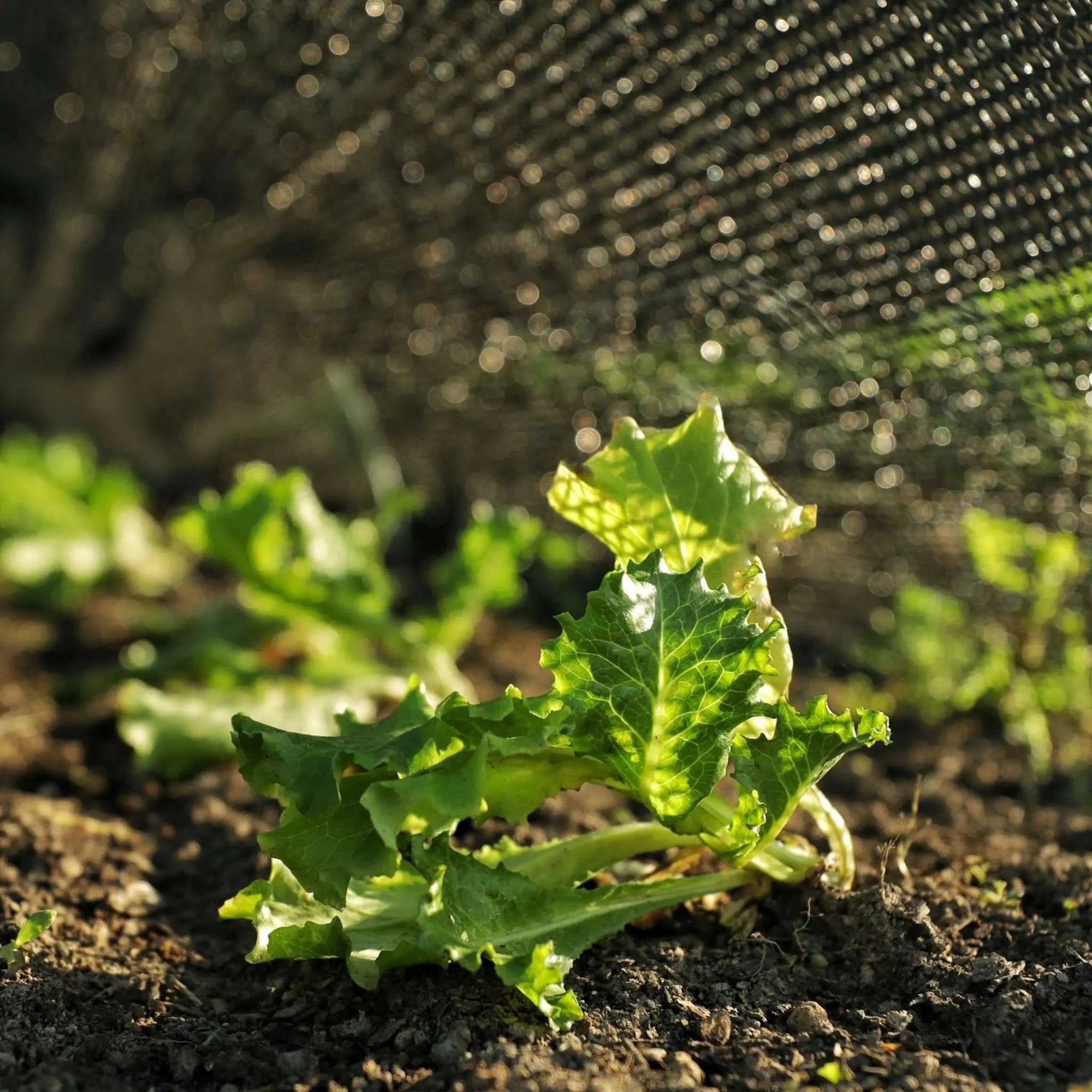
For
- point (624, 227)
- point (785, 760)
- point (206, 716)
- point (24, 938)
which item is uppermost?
point (624, 227)

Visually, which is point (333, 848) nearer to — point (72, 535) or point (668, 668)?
point (668, 668)

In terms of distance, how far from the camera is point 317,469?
3924 mm

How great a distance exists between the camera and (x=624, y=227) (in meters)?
2.39

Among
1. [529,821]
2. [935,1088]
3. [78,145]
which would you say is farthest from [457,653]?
[78,145]

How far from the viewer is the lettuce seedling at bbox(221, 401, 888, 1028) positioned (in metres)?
1.35

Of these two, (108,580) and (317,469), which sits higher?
(317,469)

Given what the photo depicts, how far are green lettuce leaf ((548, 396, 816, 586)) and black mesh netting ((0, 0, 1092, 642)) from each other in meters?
0.64

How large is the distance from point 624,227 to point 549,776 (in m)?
1.35

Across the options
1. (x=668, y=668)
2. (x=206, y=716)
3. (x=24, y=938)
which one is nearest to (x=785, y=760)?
(x=668, y=668)

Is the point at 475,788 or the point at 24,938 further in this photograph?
the point at 24,938

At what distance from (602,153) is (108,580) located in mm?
2149

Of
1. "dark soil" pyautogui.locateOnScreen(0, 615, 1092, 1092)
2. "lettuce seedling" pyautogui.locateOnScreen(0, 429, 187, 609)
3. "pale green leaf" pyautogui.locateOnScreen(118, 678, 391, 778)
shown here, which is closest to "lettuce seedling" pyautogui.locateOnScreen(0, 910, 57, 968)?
"dark soil" pyautogui.locateOnScreen(0, 615, 1092, 1092)

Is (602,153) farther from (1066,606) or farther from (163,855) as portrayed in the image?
(163,855)

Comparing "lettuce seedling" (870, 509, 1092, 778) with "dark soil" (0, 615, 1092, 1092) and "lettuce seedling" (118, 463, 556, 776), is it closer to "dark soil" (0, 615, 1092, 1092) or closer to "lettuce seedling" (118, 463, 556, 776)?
"dark soil" (0, 615, 1092, 1092)
